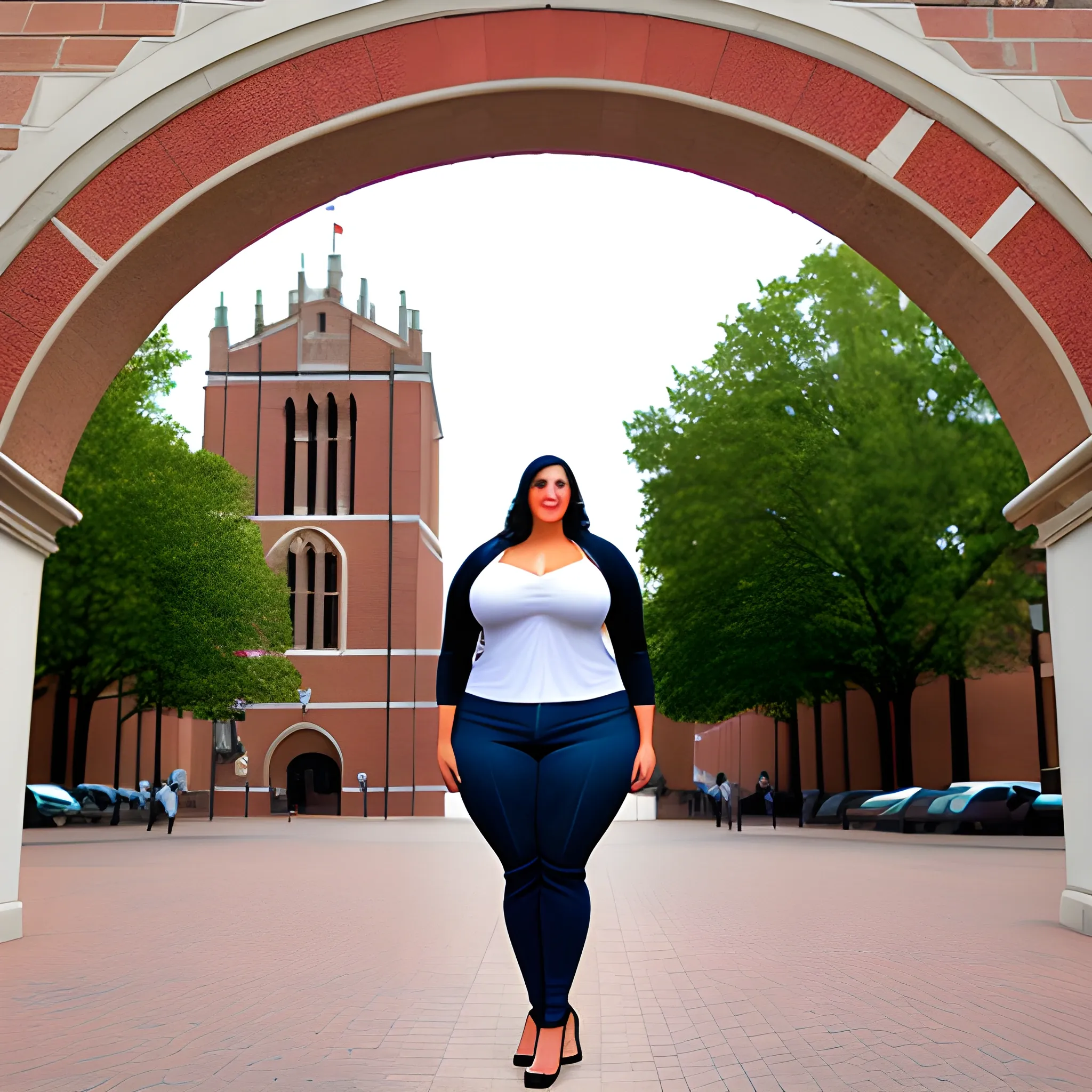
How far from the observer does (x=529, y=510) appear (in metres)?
5.30

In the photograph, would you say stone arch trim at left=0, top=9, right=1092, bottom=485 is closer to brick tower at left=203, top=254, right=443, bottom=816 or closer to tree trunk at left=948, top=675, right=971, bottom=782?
tree trunk at left=948, top=675, right=971, bottom=782

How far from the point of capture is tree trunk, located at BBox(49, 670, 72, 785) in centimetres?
Answer: 3234

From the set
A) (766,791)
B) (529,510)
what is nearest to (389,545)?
(766,791)

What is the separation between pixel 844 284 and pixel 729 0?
2127cm

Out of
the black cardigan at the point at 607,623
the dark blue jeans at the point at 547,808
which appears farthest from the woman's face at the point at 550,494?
the dark blue jeans at the point at 547,808

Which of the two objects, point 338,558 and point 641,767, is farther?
point 338,558

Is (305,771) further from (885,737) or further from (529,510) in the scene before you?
(529,510)

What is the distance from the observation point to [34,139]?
8695mm

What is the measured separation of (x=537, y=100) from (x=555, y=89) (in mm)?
212

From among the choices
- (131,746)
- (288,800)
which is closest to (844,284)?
(288,800)

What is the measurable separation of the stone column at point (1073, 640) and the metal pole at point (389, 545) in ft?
135

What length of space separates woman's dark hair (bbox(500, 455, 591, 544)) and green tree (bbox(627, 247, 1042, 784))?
2133 centimetres

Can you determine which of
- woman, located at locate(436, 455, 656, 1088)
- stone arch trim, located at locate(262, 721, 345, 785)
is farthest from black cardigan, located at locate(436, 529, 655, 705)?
stone arch trim, located at locate(262, 721, 345, 785)

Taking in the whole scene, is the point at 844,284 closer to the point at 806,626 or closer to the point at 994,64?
the point at 806,626
